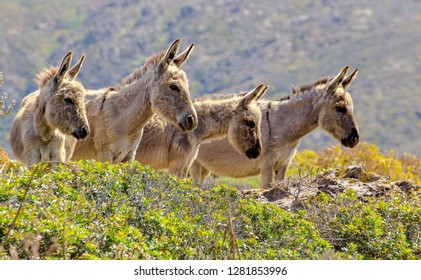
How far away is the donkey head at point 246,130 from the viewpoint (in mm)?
14812

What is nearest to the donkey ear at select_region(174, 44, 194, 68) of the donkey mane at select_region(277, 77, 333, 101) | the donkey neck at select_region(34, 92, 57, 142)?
the donkey neck at select_region(34, 92, 57, 142)

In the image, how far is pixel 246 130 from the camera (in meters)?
14.9

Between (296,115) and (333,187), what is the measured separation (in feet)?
12.2

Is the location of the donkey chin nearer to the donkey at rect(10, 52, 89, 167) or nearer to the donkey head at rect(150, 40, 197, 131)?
the donkey at rect(10, 52, 89, 167)

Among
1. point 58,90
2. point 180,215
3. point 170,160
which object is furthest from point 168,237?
point 170,160

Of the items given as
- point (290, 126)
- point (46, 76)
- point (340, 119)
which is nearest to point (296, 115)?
point (290, 126)

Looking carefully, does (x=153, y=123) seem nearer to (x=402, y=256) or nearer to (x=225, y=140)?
(x=225, y=140)

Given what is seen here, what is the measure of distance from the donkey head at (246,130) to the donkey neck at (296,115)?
4.33 feet

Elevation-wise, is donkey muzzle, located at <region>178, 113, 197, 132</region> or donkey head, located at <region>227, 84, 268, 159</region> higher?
donkey muzzle, located at <region>178, 113, 197, 132</region>

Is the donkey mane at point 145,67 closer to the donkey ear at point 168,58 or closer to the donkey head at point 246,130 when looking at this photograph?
the donkey ear at point 168,58

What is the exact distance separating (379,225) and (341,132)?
19.6 ft

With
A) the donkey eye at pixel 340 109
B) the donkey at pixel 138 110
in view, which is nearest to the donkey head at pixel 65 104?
the donkey at pixel 138 110

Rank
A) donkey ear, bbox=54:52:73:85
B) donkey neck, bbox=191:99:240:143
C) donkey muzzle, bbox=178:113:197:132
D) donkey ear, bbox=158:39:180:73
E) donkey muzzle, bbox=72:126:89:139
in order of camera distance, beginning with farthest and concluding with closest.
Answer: donkey neck, bbox=191:99:240:143, donkey ear, bbox=158:39:180:73, donkey muzzle, bbox=178:113:197:132, donkey ear, bbox=54:52:73:85, donkey muzzle, bbox=72:126:89:139

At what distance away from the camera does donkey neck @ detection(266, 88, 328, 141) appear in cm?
1642
